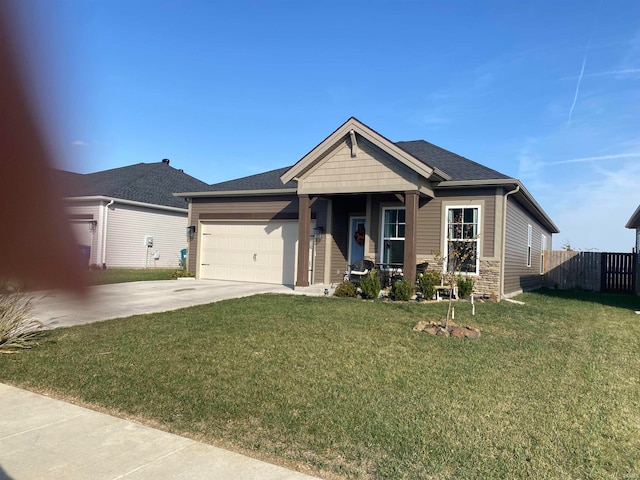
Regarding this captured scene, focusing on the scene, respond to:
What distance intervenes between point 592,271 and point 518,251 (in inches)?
305

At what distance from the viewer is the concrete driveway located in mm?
705

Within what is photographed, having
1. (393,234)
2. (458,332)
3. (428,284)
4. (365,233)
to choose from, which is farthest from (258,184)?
(458,332)

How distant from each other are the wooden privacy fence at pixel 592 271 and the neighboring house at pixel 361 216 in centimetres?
408

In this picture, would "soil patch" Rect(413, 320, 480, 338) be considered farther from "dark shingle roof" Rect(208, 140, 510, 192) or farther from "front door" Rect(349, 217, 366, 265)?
"front door" Rect(349, 217, 366, 265)

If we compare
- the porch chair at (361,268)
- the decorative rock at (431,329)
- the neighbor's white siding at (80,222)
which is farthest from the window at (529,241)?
the neighbor's white siding at (80,222)

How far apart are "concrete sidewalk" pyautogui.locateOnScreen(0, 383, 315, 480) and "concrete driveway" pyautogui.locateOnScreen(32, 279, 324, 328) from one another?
943mm

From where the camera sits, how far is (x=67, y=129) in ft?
1.98

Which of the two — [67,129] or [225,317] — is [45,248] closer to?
[67,129]

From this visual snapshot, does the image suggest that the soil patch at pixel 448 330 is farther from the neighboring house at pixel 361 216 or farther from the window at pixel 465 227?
the window at pixel 465 227

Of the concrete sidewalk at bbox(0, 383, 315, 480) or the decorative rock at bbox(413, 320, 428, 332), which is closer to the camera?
the concrete sidewalk at bbox(0, 383, 315, 480)

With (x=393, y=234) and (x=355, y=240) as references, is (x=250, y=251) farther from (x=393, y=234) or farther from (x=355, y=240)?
(x=393, y=234)

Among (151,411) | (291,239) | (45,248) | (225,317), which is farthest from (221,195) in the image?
(45,248)

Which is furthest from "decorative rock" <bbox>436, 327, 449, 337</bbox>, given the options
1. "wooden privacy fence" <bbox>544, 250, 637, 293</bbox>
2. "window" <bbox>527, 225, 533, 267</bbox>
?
"wooden privacy fence" <bbox>544, 250, 637, 293</bbox>

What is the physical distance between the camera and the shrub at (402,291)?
12.1 meters
